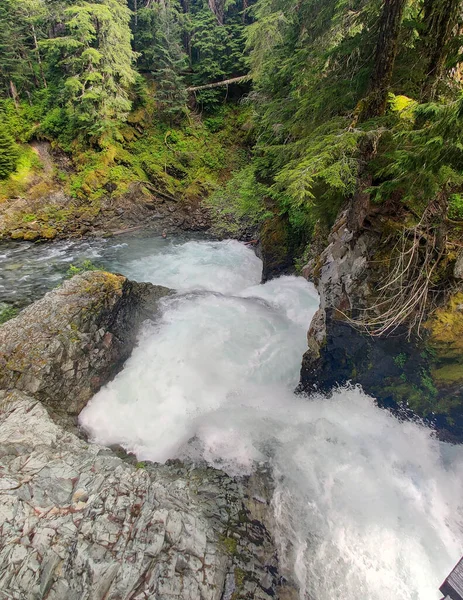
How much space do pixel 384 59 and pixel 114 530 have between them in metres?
7.68

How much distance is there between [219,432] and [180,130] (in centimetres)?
2167

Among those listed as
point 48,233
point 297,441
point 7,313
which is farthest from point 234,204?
point 297,441

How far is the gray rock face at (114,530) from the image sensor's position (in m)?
3.39

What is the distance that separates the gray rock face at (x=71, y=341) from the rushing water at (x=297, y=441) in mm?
450

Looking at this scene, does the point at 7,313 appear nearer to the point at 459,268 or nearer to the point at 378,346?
the point at 378,346

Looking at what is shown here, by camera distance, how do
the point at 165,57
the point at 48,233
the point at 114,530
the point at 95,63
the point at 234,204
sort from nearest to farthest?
the point at 114,530 < the point at 48,233 < the point at 95,63 < the point at 234,204 < the point at 165,57

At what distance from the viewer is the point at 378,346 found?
5387 mm

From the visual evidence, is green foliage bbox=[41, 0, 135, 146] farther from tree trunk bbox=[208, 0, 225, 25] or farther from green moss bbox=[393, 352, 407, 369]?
green moss bbox=[393, 352, 407, 369]

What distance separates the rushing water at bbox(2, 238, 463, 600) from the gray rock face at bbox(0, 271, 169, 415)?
1.48 feet

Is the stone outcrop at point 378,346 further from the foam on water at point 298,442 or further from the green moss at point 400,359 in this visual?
the foam on water at point 298,442

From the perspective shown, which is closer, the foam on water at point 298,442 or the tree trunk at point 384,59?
the tree trunk at point 384,59

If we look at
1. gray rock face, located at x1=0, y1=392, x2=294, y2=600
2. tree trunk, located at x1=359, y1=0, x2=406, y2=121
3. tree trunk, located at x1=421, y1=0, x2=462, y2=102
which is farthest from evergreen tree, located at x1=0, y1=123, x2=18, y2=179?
tree trunk, located at x1=421, y1=0, x2=462, y2=102

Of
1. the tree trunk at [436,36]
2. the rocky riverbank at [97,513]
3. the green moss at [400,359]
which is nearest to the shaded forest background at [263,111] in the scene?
the tree trunk at [436,36]

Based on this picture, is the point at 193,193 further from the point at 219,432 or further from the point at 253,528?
the point at 253,528
